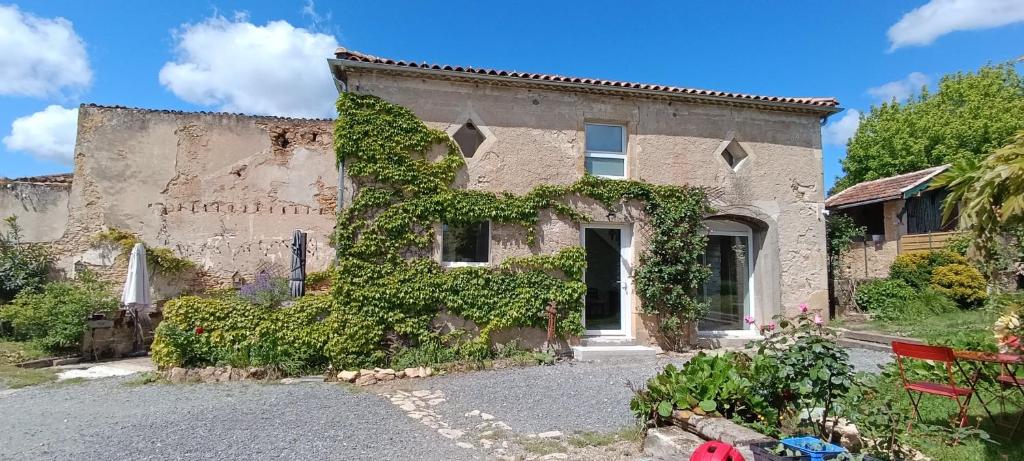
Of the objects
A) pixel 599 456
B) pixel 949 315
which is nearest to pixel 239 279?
pixel 599 456

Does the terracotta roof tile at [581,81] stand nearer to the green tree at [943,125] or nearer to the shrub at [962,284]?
the shrub at [962,284]

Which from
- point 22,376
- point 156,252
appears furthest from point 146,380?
point 156,252

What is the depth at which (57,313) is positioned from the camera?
9.94 meters

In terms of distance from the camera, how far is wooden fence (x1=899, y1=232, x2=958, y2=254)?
1381cm

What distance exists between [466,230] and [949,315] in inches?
420

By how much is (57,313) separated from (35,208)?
5.58 metres

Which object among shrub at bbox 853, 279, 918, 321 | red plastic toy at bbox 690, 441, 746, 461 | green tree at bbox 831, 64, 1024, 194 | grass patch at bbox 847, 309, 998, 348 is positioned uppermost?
green tree at bbox 831, 64, 1024, 194

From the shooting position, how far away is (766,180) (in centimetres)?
1073

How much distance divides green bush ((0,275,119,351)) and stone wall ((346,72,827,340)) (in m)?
6.85

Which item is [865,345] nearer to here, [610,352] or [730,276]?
[730,276]

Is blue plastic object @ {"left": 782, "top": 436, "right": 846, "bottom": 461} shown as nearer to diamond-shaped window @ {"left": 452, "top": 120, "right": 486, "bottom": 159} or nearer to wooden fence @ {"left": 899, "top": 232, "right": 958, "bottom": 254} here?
diamond-shaped window @ {"left": 452, "top": 120, "right": 486, "bottom": 159}

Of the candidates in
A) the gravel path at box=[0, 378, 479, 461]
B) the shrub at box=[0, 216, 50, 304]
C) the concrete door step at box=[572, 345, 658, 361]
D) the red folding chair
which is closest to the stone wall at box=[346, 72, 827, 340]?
the concrete door step at box=[572, 345, 658, 361]

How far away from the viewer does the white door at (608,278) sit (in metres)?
9.96

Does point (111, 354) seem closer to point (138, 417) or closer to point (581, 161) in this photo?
point (138, 417)
